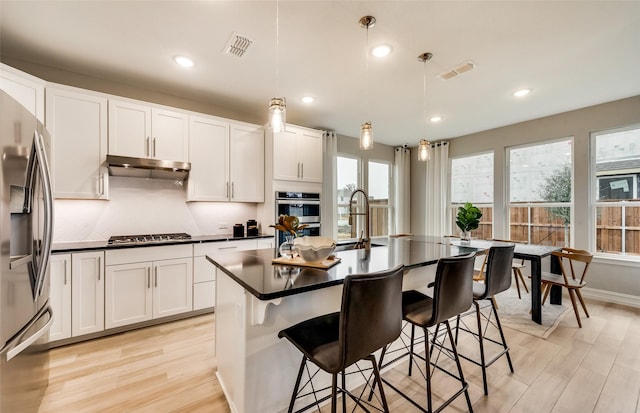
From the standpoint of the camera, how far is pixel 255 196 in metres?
3.86

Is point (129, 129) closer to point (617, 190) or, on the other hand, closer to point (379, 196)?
point (379, 196)

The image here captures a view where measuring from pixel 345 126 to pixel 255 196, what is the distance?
6.84ft

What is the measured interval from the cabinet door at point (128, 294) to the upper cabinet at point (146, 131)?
1.26 metres

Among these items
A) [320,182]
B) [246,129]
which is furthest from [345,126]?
[246,129]

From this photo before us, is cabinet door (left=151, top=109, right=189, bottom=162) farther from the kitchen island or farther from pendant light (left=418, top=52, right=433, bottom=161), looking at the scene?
pendant light (left=418, top=52, right=433, bottom=161)

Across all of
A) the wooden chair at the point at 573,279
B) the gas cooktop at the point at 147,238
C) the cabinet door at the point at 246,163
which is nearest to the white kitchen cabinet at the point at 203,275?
the gas cooktop at the point at 147,238

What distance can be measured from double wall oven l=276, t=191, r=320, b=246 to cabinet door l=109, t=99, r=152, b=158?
1.69 m

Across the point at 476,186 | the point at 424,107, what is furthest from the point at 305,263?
the point at 476,186

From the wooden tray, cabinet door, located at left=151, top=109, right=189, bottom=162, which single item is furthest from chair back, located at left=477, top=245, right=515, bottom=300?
cabinet door, located at left=151, top=109, right=189, bottom=162

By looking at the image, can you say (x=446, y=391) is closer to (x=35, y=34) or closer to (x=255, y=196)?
(x=255, y=196)

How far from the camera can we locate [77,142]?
2697 millimetres

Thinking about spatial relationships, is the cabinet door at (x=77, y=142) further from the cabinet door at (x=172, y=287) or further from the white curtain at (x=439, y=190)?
the white curtain at (x=439, y=190)

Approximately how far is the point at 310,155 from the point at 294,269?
2.86 m

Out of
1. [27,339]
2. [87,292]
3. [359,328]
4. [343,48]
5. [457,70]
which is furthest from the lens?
[457,70]
